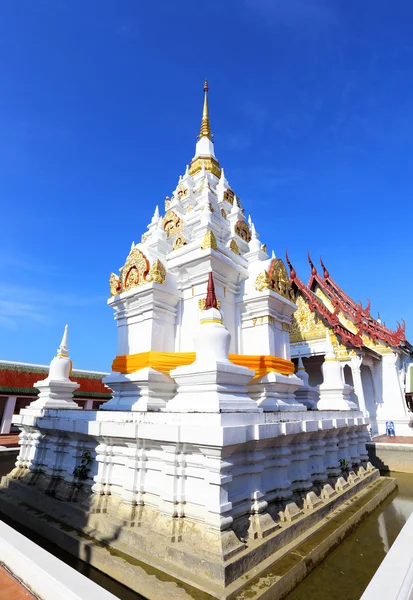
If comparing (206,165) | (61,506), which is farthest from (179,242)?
(61,506)

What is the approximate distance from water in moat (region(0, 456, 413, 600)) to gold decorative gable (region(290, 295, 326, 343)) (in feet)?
43.5

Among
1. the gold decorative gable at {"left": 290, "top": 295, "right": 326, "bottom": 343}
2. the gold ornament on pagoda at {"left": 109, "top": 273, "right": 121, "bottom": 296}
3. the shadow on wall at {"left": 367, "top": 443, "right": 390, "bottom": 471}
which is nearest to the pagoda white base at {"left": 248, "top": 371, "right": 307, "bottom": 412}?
the gold ornament on pagoda at {"left": 109, "top": 273, "right": 121, "bottom": 296}

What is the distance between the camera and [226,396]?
5145mm

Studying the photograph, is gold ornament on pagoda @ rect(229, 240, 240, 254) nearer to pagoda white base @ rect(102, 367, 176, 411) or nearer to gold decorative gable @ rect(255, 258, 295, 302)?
gold decorative gable @ rect(255, 258, 295, 302)

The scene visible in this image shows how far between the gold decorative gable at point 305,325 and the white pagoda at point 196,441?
9652 mm

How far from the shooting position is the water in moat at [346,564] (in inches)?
170

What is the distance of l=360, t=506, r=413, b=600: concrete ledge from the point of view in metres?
3.18

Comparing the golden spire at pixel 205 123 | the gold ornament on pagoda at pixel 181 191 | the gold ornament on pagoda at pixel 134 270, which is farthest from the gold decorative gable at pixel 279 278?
the golden spire at pixel 205 123

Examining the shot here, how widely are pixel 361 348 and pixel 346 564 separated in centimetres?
1467

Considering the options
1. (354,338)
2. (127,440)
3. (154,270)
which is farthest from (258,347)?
(354,338)

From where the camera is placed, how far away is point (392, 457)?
12680mm

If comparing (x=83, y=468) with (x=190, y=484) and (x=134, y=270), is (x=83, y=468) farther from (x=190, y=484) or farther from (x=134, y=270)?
(x=134, y=270)

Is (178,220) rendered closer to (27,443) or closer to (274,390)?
(274,390)

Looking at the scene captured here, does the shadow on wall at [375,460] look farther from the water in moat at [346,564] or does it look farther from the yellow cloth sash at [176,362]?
the yellow cloth sash at [176,362]
